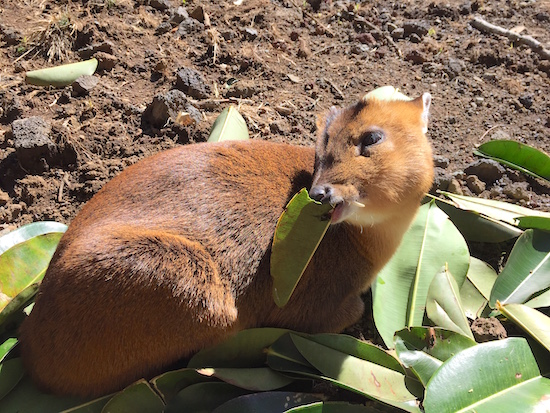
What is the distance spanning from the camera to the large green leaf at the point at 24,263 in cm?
353

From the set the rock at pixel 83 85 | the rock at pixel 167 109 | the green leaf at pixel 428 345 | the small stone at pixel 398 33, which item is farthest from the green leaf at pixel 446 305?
the rock at pixel 83 85

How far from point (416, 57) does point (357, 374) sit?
12.1 ft

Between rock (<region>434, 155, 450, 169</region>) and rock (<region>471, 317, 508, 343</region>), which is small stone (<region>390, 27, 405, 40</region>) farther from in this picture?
rock (<region>471, 317, 508, 343</region>)

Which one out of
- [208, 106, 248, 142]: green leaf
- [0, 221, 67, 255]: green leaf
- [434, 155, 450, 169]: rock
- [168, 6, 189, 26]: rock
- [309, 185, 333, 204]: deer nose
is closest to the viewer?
[309, 185, 333, 204]: deer nose

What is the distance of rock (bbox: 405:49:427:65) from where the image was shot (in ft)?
18.5

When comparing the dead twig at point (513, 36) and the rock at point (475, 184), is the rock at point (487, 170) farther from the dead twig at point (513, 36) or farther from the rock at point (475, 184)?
the dead twig at point (513, 36)

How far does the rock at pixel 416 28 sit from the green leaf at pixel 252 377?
4253mm

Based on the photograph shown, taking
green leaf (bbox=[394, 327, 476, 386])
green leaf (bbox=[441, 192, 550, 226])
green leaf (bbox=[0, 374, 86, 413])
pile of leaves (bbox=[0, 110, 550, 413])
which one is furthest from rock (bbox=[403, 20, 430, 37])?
green leaf (bbox=[0, 374, 86, 413])

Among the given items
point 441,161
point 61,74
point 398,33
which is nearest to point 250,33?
point 398,33

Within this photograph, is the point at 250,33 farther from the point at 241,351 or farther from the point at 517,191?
the point at 241,351

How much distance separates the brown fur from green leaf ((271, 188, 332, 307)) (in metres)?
0.19

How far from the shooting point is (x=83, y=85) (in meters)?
5.04

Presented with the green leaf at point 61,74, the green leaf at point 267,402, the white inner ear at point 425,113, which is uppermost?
the white inner ear at point 425,113

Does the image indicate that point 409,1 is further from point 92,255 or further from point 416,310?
point 92,255
